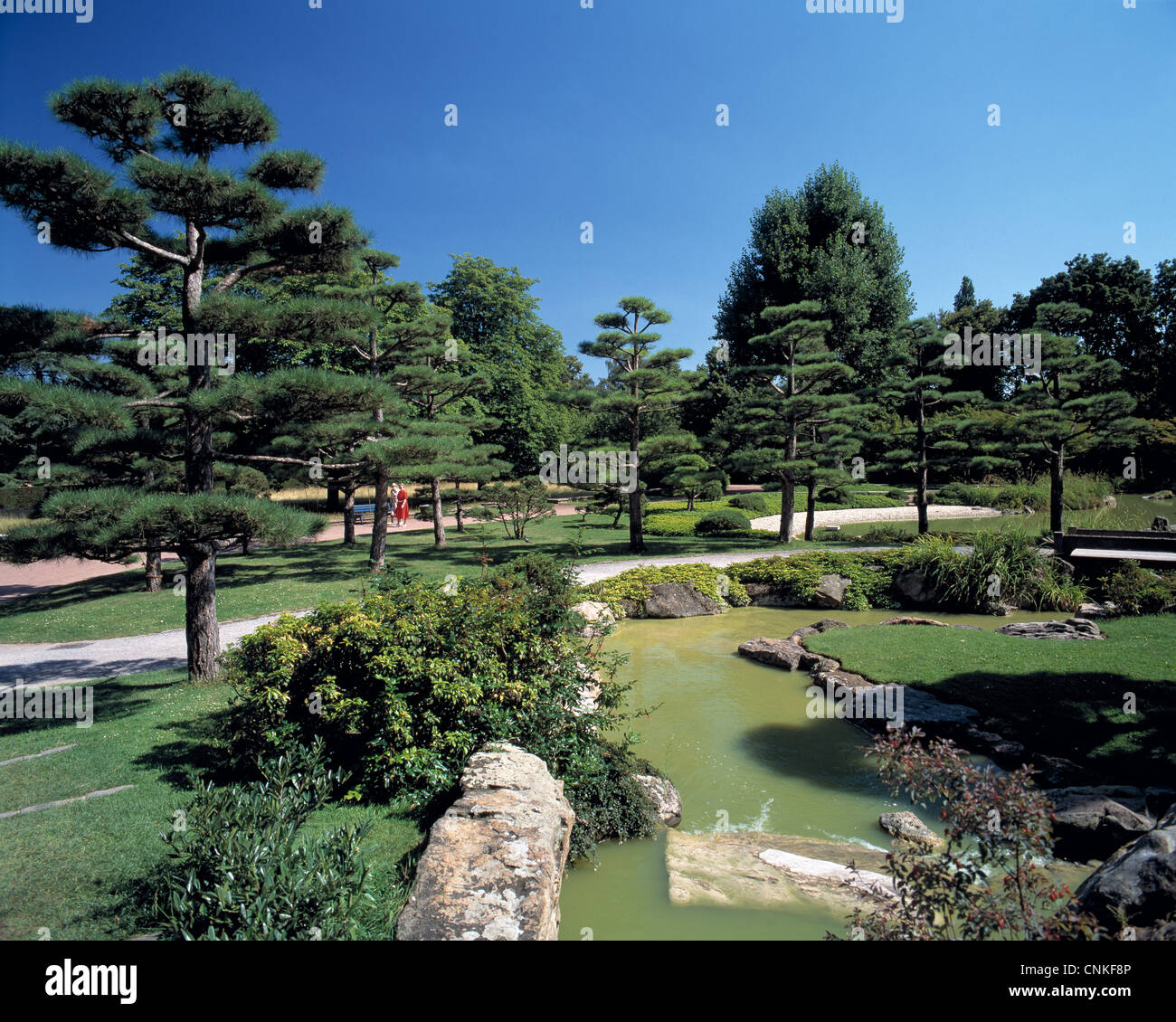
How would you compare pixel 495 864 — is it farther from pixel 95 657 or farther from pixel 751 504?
pixel 751 504

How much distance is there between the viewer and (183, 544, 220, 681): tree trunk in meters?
7.42

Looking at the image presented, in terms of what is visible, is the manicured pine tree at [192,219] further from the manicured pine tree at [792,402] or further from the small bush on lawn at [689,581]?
the manicured pine tree at [792,402]

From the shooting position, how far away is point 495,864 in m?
3.71

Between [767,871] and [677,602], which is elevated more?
[677,602]

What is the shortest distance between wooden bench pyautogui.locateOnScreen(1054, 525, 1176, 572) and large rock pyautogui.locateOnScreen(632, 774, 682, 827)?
1039cm

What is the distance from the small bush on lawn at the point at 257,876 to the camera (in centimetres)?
307

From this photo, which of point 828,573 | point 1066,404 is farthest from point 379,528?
point 1066,404

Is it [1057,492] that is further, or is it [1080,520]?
[1080,520]

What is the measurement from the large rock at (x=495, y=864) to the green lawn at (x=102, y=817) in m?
0.54

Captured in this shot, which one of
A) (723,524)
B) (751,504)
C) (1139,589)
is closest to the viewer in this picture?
(1139,589)

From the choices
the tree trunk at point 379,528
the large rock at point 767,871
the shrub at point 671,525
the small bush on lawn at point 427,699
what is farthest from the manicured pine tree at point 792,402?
the large rock at point 767,871

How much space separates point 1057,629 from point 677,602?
617 cm

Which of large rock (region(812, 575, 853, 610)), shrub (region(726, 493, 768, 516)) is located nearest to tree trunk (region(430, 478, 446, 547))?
large rock (region(812, 575, 853, 610))
